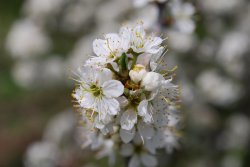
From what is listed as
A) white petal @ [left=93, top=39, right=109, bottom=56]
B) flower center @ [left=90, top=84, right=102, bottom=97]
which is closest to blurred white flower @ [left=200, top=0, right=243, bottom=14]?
white petal @ [left=93, top=39, right=109, bottom=56]

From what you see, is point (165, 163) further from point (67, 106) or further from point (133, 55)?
point (133, 55)

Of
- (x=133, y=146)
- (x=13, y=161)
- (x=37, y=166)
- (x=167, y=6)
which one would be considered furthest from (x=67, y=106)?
(x=133, y=146)

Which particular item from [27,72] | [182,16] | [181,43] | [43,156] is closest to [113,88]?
[182,16]

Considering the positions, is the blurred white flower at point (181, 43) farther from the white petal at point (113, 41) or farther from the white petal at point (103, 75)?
the white petal at point (103, 75)

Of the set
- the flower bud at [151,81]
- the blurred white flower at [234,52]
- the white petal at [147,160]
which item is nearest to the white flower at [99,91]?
the flower bud at [151,81]

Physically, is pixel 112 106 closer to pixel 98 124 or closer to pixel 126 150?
pixel 98 124

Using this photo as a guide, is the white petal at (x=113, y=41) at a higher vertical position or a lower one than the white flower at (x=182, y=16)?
higher
